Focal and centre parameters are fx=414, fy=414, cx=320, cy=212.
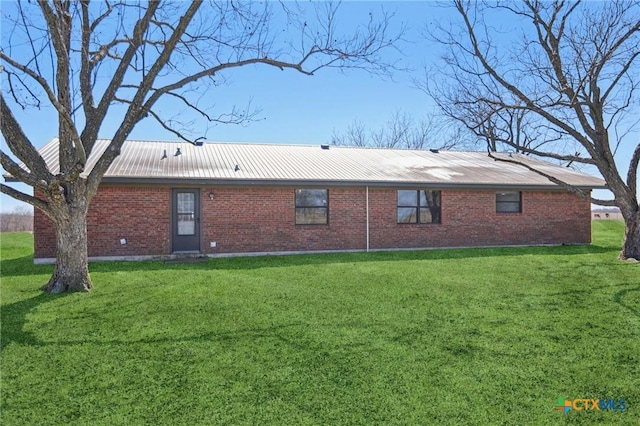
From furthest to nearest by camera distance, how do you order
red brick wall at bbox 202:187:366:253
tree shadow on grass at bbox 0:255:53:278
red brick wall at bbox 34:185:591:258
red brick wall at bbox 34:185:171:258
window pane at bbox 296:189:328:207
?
window pane at bbox 296:189:328:207
red brick wall at bbox 202:187:366:253
red brick wall at bbox 34:185:591:258
red brick wall at bbox 34:185:171:258
tree shadow on grass at bbox 0:255:53:278

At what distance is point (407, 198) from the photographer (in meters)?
13.1

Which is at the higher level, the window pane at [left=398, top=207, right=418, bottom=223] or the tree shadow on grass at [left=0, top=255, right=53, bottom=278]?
the window pane at [left=398, top=207, right=418, bottom=223]

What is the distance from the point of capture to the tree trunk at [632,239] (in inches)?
415

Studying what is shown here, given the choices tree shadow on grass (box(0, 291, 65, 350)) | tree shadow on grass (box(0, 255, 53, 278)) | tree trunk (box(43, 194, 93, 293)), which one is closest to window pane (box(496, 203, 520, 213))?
tree trunk (box(43, 194, 93, 293))

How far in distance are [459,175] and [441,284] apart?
7.05 meters

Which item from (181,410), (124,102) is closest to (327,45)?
(124,102)

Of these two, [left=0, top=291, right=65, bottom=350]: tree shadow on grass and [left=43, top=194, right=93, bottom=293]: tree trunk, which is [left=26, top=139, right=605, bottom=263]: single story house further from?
[left=0, top=291, right=65, bottom=350]: tree shadow on grass

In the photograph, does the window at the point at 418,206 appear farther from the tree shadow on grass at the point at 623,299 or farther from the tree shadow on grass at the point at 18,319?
the tree shadow on grass at the point at 18,319

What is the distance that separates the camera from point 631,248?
10.6 meters

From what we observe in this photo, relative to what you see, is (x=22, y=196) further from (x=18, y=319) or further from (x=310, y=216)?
(x=310, y=216)

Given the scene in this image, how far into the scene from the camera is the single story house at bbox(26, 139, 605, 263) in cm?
1085

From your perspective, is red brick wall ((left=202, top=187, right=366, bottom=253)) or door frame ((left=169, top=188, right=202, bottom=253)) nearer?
door frame ((left=169, top=188, right=202, bottom=253))

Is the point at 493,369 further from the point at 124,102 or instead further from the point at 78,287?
the point at 124,102

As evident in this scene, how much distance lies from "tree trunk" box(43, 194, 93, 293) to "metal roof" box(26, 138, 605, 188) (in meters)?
3.30
